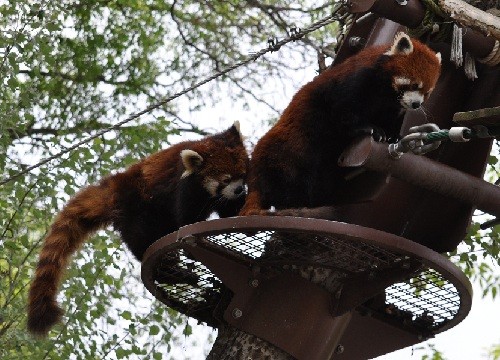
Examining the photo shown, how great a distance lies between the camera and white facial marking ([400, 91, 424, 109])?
4793 millimetres

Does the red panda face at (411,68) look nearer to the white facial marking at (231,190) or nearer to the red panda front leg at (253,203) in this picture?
the red panda front leg at (253,203)

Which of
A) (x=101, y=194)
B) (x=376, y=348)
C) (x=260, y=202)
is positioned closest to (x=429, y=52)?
(x=260, y=202)

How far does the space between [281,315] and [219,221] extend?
70 cm

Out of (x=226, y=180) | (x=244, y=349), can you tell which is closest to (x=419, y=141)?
(x=244, y=349)

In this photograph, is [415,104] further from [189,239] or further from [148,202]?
[148,202]

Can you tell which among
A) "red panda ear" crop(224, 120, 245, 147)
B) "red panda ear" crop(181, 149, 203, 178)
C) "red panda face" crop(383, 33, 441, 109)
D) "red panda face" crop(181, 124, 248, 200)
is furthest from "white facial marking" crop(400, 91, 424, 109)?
"red panda ear" crop(224, 120, 245, 147)

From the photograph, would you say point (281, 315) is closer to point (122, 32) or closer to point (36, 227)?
point (36, 227)

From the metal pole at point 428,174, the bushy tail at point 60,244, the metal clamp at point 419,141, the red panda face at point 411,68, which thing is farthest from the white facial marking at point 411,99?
the bushy tail at point 60,244

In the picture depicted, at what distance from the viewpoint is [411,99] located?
15.8 ft

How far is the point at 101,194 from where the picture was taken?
19.7 ft

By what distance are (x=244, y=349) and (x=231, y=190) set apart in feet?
4.93

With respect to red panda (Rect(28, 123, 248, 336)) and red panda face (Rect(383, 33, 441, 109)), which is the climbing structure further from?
red panda (Rect(28, 123, 248, 336))

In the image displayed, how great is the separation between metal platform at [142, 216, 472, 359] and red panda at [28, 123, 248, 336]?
84cm

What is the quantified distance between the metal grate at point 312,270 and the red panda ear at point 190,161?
3.50ft
